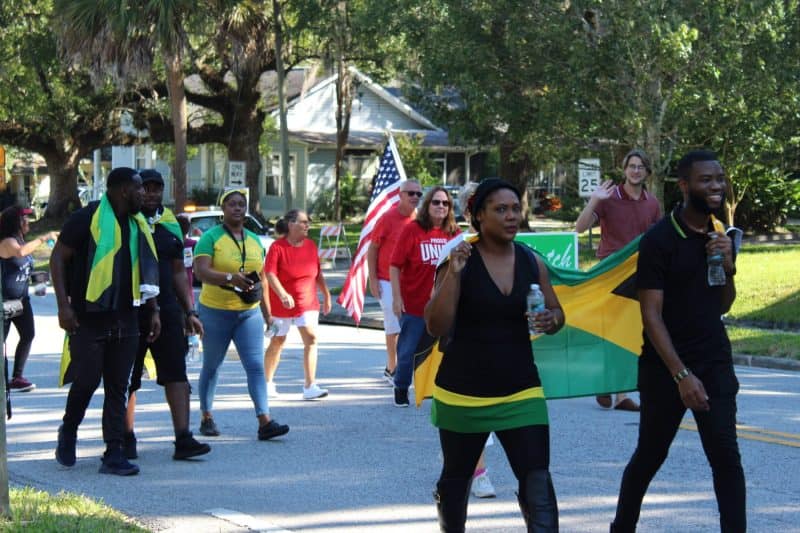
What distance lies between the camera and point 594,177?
21547 mm

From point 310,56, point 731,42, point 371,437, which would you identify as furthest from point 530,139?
point 371,437

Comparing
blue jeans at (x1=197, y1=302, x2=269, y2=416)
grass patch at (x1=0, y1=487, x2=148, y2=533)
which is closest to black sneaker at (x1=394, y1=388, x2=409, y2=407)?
blue jeans at (x1=197, y1=302, x2=269, y2=416)

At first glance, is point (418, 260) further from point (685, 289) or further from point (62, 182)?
point (62, 182)

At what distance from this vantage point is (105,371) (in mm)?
7875

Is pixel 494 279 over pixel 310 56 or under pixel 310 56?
under

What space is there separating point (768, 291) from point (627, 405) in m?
9.73

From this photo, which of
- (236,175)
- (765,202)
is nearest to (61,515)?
(236,175)

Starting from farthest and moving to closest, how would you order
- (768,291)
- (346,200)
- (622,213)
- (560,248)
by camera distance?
(346,200) < (768,291) < (560,248) < (622,213)

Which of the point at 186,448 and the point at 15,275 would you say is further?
the point at 15,275

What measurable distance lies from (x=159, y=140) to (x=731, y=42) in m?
24.5

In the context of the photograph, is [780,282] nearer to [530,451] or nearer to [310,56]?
[530,451]

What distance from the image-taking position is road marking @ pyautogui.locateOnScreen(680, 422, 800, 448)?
8711 mm

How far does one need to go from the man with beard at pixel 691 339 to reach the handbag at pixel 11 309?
753cm

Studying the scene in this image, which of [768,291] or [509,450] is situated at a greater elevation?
[509,450]
